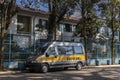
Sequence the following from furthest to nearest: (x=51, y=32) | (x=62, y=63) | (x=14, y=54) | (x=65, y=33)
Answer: (x=65, y=33) → (x=51, y=32) → (x=14, y=54) → (x=62, y=63)

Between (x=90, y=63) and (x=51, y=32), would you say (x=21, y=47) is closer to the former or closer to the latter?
(x=51, y=32)

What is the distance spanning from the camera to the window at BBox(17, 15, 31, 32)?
151 feet

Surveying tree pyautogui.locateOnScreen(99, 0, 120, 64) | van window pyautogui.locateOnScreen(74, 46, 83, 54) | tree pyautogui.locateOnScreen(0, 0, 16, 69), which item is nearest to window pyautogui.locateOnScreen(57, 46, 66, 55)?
van window pyautogui.locateOnScreen(74, 46, 83, 54)

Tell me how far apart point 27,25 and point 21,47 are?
14.7 metres

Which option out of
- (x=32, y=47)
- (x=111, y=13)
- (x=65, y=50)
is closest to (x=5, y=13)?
(x=65, y=50)

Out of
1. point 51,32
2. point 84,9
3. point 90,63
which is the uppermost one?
point 84,9

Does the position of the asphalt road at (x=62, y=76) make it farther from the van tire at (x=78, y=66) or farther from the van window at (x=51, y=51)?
the van tire at (x=78, y=66)

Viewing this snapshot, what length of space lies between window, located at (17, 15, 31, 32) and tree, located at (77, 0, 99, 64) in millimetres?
9360

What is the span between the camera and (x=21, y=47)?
3272 cm

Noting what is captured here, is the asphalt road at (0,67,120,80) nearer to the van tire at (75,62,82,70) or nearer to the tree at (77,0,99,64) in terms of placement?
the van tire at (75,62,82,70)

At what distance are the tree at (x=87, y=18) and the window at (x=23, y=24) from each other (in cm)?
936

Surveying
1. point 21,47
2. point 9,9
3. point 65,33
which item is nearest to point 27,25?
point 65,33

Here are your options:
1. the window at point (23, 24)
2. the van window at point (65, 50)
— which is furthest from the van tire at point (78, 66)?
the window at point (23, 24)

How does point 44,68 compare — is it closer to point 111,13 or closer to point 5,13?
point 5,13
